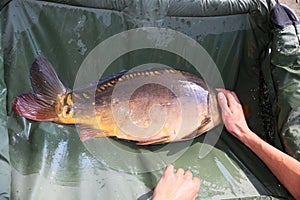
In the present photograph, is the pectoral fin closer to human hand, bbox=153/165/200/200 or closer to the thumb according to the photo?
human hand, bbox=153/165/200/200

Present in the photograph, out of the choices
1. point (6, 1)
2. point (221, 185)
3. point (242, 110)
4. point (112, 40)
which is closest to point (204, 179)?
point (221, 185)

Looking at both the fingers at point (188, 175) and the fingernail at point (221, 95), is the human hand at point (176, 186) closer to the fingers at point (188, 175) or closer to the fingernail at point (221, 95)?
the fingers at point (188, 175)

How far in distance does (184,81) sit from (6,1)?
1033mm

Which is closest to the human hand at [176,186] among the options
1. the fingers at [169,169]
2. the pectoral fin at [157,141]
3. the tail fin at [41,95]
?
the fingers at [169,169]

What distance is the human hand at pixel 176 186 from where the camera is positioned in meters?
1.98

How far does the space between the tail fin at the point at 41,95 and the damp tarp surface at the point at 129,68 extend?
0.12 feet

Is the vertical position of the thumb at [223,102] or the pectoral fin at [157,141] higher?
the thumb at [223,102]

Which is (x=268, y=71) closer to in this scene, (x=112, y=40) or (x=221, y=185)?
(x=221, y=185)

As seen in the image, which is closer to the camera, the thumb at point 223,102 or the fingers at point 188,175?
the fingers at point 188,175

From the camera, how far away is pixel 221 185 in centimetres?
216

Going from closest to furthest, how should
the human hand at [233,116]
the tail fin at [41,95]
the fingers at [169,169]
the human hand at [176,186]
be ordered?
the human hand at [176,186] < the fingers at [169,169] < the tail fin at [41,95] < the human hand at [233,116]

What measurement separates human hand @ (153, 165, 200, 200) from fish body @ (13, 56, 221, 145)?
0.25 meters

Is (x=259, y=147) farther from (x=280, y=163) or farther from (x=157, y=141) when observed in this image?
(x=157, y=141)

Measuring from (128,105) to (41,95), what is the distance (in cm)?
46
